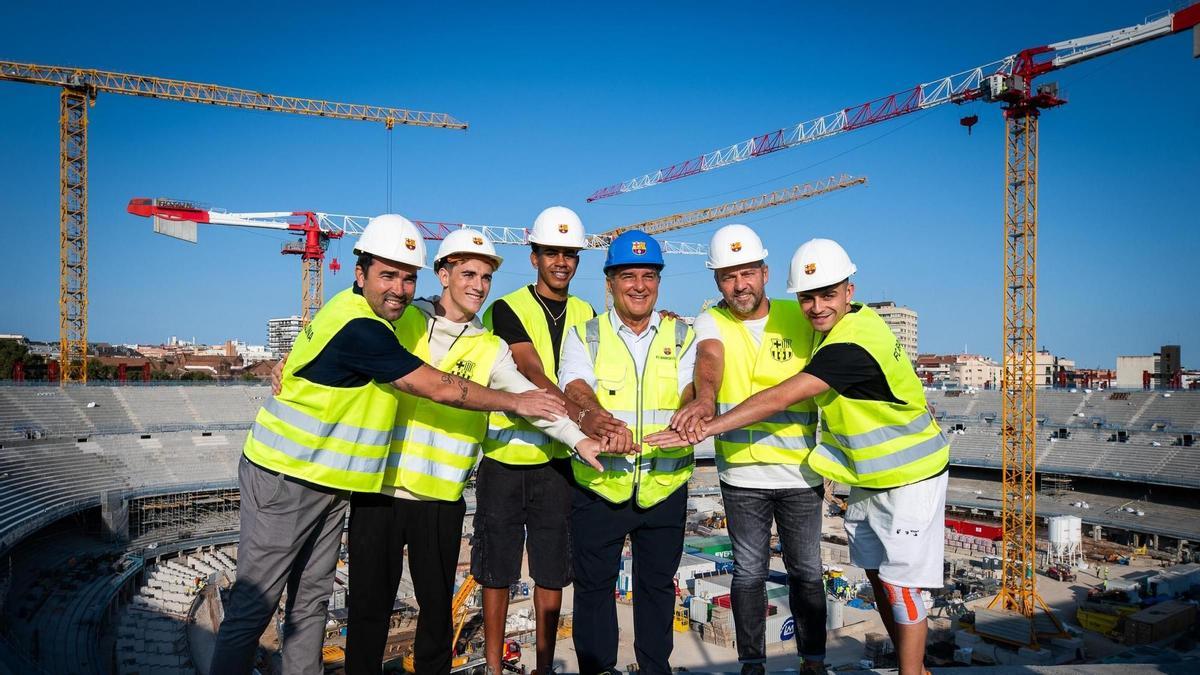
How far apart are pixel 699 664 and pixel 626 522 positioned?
1664cm

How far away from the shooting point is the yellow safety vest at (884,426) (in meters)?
3.66

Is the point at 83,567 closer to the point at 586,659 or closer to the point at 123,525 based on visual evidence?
the point at 123,525

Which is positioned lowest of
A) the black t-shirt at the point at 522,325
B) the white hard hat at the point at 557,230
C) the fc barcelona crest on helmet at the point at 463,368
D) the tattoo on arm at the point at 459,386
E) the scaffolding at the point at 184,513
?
the scaffolding at the point at 184,513

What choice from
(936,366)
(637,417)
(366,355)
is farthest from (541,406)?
(936,366)

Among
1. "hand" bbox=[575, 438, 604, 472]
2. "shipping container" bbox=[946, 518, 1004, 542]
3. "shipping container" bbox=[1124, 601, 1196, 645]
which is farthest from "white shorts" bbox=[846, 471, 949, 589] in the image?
"shipping container" bbox=[946, 518, 1004, 542]

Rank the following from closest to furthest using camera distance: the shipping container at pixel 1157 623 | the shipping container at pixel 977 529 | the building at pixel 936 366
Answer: the shipping container at pixel 1157 623 < the shipping container at pixel 977 529 < the building at pixel 936 366

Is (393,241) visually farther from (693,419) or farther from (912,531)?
(912,531)

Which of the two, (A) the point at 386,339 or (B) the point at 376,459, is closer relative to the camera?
(A) the point at 386,339

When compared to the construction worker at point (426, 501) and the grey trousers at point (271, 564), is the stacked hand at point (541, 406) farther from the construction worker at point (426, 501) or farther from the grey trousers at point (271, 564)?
the grey trousers at point (271, 564)

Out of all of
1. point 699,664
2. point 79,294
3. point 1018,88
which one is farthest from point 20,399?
point 1018,88

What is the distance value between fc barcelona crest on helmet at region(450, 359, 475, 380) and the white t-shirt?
1.22 m

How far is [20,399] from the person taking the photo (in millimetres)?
33469

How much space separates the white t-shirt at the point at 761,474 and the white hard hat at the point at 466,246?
121 cm

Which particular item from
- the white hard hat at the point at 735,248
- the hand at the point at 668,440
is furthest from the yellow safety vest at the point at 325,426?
the white hard hat at the point at 735,248
